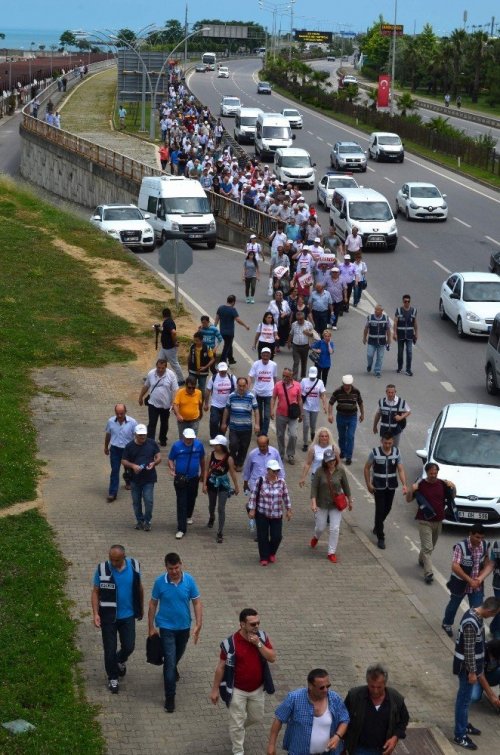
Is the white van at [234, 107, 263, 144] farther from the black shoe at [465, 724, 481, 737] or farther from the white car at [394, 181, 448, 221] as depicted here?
the black shoe at [465, 724, 481, 737]

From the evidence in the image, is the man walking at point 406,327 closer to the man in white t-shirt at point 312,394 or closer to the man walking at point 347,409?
the man in white t-shirt at point 312,394

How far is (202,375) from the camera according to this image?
2097 centimetres

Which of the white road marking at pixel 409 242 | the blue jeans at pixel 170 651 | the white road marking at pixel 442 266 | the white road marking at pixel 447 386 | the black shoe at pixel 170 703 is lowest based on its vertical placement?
the white road marking at pixel 409 242

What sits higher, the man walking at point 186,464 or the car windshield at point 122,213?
the man walking at point 186,464

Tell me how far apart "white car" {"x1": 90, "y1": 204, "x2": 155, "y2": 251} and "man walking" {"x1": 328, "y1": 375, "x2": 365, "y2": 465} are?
19176mm

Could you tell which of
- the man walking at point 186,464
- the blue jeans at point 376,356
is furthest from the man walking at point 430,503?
the blue jeans at point 376,356

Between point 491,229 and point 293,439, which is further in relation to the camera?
point 491,229

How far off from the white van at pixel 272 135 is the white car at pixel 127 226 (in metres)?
21.4

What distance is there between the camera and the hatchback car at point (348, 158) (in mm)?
58000

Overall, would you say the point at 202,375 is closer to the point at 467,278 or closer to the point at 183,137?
the point at 467,278

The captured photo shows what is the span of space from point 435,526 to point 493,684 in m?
3.36

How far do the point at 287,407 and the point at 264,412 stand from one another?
1.52 metres

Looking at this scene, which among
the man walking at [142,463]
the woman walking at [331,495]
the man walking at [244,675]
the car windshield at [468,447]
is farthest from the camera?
the car windshield at [468,447]

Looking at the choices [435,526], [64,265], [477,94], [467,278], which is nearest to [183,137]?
[64,265]
